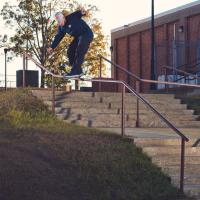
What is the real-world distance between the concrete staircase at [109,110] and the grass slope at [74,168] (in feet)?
9.08

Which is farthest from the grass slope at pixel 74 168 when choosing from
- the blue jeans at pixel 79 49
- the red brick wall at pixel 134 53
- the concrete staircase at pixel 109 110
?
the red brick wall at pixel 134 53

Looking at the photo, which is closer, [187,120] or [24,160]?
[24,160]

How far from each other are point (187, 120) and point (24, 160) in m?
7.53

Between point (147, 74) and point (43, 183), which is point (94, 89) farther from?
point (147, 74)

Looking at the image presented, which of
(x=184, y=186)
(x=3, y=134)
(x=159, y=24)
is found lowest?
(x=184, y=186)

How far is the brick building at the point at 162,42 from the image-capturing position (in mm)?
36156

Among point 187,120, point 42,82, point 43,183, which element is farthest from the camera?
point 42,82

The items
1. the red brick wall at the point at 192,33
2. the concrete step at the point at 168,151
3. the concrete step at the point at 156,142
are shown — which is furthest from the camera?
the red brick wall at the point at 192,33

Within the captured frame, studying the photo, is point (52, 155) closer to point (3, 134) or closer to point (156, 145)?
point (3, 134)

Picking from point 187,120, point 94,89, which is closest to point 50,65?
point 94,89

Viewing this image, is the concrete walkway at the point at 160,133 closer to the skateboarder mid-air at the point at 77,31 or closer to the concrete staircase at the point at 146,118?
the concrete staircase at the point at 146,118

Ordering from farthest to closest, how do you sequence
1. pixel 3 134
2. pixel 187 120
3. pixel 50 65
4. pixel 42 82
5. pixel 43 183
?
pixel 50 65 → pixel 42 82 → pixel 187 120 → pixel 3 134 → pixel 43 183

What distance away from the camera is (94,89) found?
78.7 ft

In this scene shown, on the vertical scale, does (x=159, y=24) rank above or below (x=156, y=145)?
above
